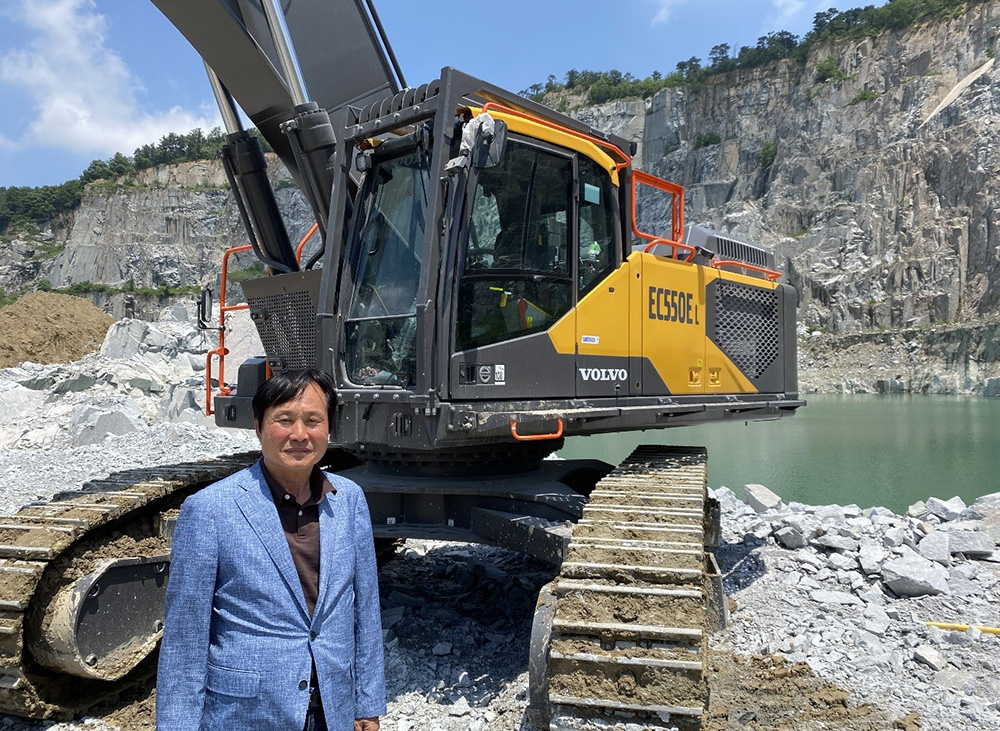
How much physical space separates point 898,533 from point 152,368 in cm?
1618

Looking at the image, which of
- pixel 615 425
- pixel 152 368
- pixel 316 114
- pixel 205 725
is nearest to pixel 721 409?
pixel 615 425

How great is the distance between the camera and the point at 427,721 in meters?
4.05

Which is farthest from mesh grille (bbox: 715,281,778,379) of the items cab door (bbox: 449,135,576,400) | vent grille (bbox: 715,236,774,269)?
cab door (bbox: 449,135,576,400)

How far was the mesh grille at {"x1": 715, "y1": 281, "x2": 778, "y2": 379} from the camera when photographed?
18.9ft

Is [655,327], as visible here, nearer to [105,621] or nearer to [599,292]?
[599,292]

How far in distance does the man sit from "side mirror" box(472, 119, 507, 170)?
2193mm

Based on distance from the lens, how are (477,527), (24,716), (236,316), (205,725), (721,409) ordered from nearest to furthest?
(205,725) < (24,716) < (477,527) < (721,409) < (236,316)

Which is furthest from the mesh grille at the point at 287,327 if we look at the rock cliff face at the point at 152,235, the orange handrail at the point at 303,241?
the rock cliff face at the point at 152,235

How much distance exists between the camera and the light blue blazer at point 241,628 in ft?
6.13

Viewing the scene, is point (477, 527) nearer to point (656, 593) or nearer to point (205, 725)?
point (656, 593)

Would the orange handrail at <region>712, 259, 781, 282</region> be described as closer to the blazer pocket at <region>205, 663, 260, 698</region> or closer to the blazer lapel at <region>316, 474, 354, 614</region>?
the blazer lapel at <region>316, 474, 354, 614</region>

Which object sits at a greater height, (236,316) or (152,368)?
(236,316)

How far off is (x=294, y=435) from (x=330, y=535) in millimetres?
279

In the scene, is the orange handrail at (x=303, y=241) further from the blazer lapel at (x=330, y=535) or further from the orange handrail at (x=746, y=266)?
the blazer lapel at (x=330, y=535)
